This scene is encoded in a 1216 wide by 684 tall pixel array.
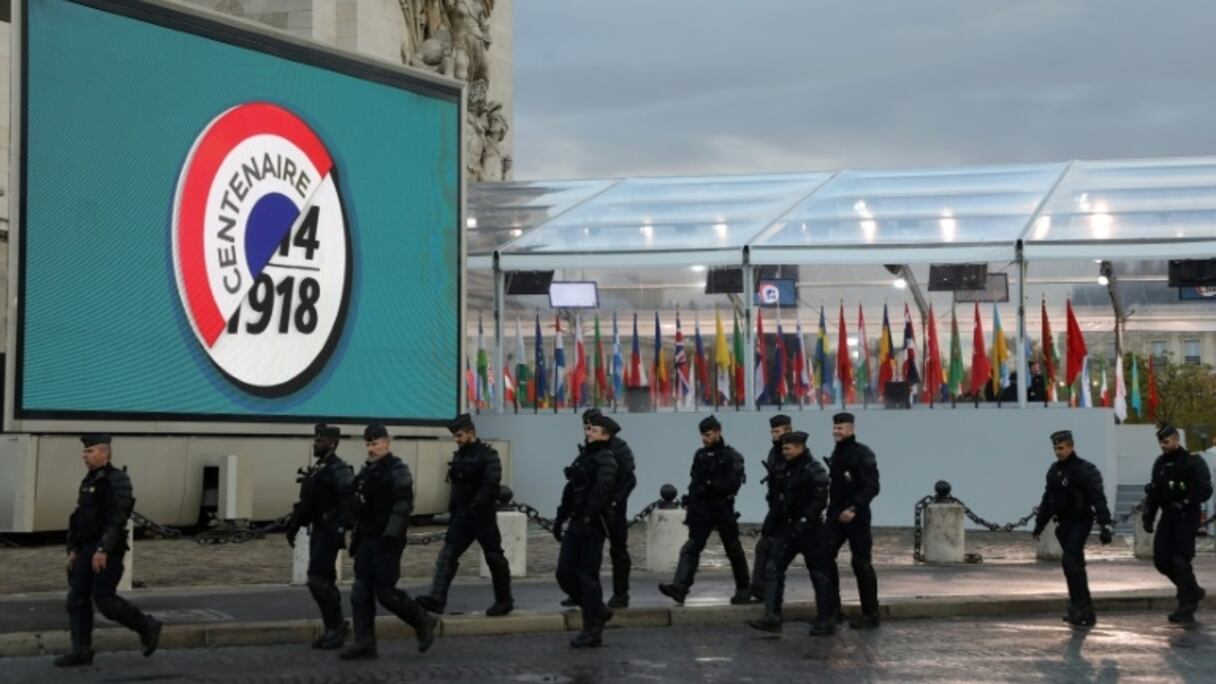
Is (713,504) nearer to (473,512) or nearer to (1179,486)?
(473,512)

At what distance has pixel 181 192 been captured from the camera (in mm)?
24297

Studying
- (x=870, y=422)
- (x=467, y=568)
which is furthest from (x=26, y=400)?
(x=870, y=422)

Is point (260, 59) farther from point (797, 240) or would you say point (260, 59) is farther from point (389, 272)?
point (797, 240)

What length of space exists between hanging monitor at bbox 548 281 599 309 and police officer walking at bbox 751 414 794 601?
1763 cm

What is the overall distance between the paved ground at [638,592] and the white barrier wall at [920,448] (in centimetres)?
758

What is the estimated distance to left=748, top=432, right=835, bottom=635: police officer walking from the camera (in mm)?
15062

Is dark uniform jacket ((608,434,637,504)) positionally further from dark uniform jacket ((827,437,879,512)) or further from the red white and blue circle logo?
the red white and blue circle logo

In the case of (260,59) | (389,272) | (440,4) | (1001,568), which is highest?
(440,4)

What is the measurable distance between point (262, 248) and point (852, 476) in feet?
39.5

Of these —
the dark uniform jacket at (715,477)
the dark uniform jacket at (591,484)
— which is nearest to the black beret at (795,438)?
the dark uniform jacket at (715,477)

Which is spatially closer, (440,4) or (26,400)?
(26,400)

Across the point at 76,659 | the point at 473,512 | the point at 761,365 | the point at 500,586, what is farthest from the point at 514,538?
the point at 761,365

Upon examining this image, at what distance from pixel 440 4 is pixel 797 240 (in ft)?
59.0

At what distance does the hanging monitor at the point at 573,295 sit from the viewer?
3434 cm
